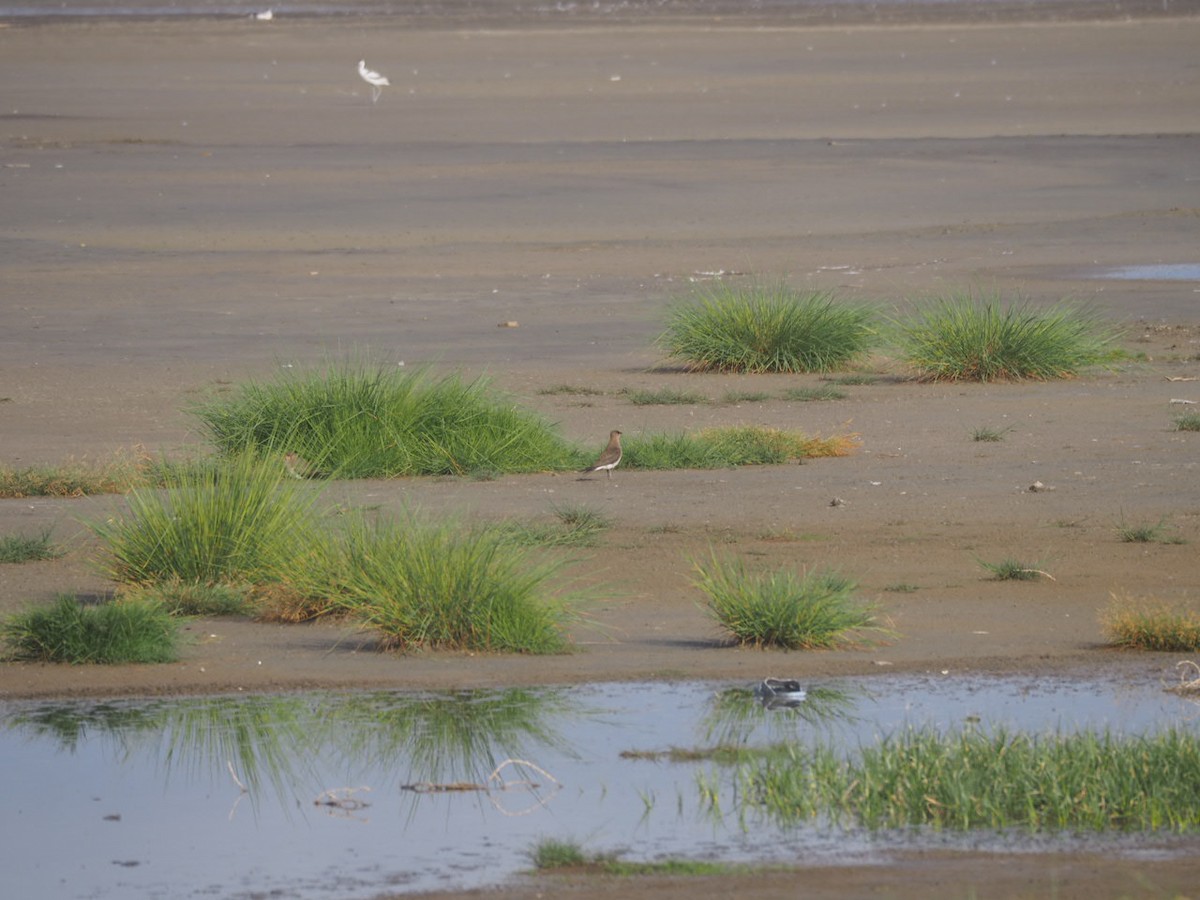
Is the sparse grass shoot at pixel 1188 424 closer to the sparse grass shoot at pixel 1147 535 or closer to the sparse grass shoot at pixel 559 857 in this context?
the sparse grass shoot at pixel 1147 535

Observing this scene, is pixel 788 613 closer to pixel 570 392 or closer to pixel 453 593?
pixel 453 593

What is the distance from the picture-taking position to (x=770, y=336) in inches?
693

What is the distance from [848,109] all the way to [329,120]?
9.56 m

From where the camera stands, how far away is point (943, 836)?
687cm

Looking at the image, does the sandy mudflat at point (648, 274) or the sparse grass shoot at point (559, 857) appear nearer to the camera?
the sparse grass shoot at point (559, 857)

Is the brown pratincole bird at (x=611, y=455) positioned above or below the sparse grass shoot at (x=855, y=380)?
below

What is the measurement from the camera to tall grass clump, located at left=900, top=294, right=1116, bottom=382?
1698cm

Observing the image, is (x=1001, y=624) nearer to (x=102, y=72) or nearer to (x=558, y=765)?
(x=558, y=765)

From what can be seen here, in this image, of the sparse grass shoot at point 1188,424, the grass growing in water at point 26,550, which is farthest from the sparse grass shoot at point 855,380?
the grass growing in water at point 26,550

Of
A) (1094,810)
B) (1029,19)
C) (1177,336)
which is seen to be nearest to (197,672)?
(1094,810)

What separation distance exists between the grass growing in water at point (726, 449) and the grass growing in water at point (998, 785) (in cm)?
627

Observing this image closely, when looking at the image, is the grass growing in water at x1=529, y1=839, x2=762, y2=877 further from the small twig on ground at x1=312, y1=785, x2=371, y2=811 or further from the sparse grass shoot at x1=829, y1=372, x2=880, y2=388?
the sparse grass shoot at x1=829, y1=372, x2=880, y2=388

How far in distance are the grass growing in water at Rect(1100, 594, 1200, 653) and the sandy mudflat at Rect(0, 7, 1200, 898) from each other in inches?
4.3

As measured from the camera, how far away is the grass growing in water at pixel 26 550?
441 inches
